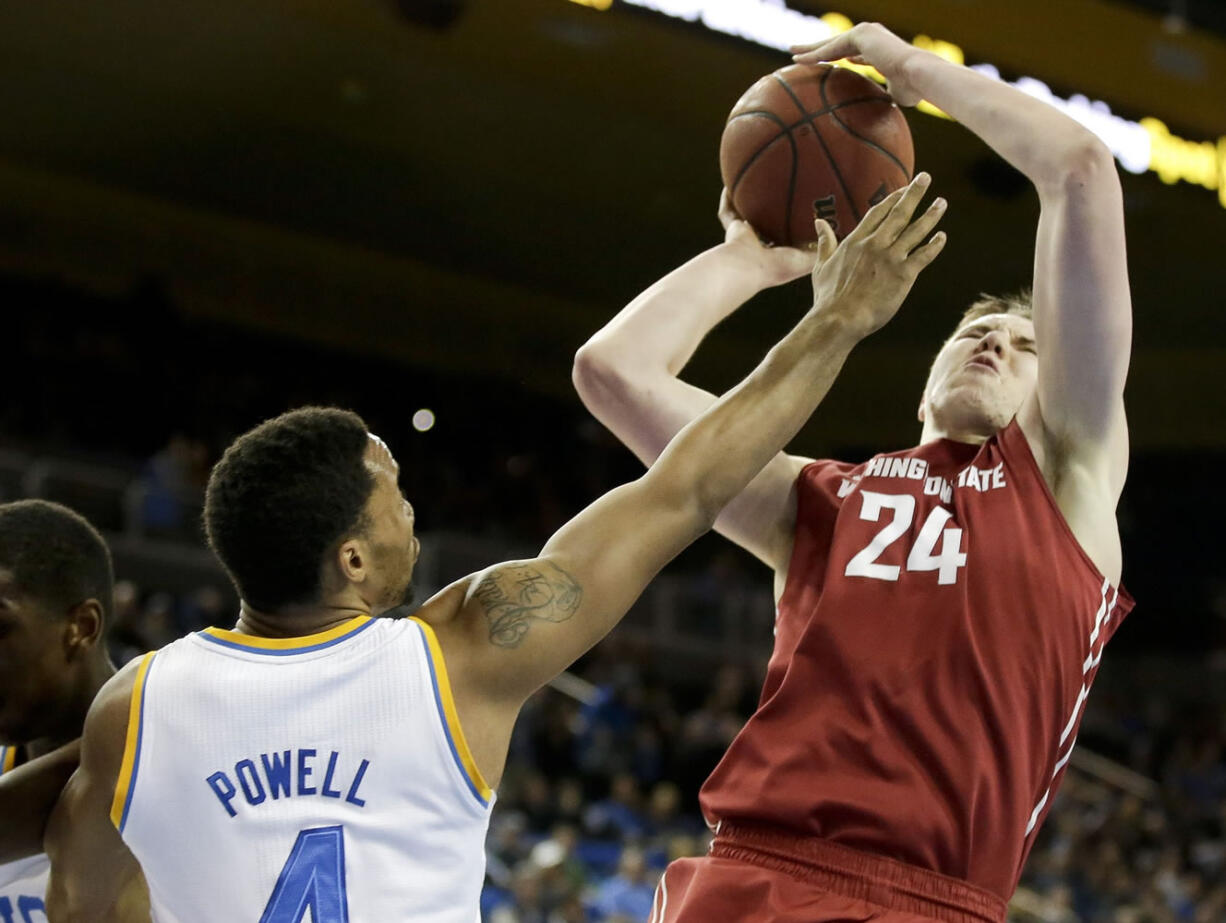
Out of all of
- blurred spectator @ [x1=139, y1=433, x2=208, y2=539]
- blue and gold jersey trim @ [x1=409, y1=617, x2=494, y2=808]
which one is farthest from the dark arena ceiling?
blue and gold jersey trim @ [x1=409, y1=617, x2=494, y2=808]

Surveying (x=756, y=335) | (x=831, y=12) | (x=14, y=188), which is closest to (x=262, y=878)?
(x=831, y=12)

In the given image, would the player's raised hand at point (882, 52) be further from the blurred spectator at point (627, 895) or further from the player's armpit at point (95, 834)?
the blurred spectator at point (627, 895)

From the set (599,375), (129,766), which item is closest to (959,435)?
(599,375)

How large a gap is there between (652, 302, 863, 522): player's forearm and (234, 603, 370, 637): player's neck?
54cm

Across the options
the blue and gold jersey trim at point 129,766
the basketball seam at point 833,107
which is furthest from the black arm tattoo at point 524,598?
the basketball seam at point 833,107

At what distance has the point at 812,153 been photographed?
3303 millimetres

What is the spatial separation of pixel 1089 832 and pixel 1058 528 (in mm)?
10731

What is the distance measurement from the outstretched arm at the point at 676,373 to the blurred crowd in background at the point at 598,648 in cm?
473

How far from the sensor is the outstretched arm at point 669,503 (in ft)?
7.68

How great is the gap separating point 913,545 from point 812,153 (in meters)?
0.92

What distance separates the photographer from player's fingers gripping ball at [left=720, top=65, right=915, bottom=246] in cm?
331

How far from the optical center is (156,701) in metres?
2.30

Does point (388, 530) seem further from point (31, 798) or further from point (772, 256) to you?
point (772, 256)

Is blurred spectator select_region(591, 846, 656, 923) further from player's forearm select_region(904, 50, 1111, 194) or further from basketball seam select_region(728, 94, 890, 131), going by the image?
player's forearm select_region(904, 50, 1111, 194)
